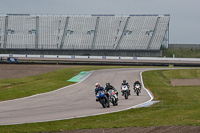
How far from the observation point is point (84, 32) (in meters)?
111

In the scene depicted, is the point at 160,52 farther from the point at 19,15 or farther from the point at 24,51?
the point at 19,15

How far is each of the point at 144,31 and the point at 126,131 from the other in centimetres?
9683

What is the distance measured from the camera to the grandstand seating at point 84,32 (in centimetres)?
10581

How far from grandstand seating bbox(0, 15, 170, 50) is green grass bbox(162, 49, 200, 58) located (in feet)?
9.71

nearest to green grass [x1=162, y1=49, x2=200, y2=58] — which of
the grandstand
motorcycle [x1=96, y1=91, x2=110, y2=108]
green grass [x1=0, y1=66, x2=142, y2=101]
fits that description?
the grandstand

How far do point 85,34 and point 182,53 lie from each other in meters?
26.2

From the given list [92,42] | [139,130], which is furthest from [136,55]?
[139,130]

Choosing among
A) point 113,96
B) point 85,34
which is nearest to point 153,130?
point 113,96

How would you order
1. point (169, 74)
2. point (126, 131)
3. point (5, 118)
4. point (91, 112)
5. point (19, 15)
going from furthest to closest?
point (19, 15), point (169, 74), point (91, 112), point (5, 118), point (126, 131)

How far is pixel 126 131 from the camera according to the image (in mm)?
12766

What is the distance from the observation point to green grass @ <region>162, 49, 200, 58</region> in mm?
100069

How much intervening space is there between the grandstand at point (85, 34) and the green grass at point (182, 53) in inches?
90.8

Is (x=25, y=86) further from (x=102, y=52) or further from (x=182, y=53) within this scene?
(x=182, y=53)

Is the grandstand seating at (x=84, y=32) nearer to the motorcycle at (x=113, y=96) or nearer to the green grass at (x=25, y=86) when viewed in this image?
the green grass at (x=25, y=86)
